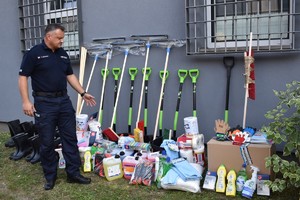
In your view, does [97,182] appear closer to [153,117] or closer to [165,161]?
[165,161]

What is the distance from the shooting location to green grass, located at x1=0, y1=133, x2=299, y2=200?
132 inches

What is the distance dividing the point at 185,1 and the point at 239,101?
4.35 ft

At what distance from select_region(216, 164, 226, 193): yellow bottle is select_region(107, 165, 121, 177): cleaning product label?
1104mm

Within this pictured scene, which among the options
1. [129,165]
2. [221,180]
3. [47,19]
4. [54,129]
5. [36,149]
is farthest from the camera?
[47,19]

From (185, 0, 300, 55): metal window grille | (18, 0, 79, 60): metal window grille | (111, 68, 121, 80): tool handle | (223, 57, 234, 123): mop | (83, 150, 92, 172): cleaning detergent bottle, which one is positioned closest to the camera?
(185, 0, 300, 55): metal window grille

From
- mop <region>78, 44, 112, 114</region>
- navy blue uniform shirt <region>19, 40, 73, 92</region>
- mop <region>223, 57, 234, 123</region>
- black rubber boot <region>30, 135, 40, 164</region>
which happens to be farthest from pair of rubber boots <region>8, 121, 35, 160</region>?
mop <region>223, 57, 234, 123</region>

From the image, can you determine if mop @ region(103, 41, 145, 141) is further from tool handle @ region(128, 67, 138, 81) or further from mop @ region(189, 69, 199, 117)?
mop @ region(189, 69, 199, 117)

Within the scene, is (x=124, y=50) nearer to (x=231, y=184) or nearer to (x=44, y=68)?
(x=44, y=68)

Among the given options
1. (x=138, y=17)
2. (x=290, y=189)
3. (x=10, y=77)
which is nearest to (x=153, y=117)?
(x=138, y=17)

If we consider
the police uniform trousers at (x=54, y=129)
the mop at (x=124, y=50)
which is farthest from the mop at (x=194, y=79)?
the police uniform trousers at (x=54, y=129)

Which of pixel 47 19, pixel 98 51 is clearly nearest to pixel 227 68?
pixel 98 51

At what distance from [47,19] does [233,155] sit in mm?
3756

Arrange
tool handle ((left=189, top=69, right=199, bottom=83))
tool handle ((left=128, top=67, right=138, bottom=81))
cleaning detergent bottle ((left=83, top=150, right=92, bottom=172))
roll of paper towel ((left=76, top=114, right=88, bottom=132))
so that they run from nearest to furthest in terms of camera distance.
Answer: cleaning detergent bottle ((left=83, top=150, right=92, bottom=172)), tool handle ((left=189, top=69, right=199, bottom=83)), roll of paper towel ((left=76, top=114, right=88, bottom=132)), tool handle ((left=128, top=67, right=138, bottom=81))

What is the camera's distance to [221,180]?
3.37 meters
